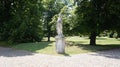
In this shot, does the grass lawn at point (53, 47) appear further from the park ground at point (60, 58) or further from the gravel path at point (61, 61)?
the gravel path at point (61, 61)

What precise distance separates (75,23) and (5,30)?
9.13 meters

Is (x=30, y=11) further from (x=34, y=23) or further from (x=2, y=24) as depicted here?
(x=2, y=24)

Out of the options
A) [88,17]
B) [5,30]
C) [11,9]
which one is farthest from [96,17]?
[11,9]

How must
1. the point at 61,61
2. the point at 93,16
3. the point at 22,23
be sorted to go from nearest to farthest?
the point at 61,61, the point at 93,16, the point at 22,23

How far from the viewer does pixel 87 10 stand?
22.3 metres

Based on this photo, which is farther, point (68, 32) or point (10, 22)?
point (10, 22)

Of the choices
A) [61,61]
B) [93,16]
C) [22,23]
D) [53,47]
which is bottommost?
[61,61]

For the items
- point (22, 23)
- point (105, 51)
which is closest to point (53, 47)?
A: point (105, 51)

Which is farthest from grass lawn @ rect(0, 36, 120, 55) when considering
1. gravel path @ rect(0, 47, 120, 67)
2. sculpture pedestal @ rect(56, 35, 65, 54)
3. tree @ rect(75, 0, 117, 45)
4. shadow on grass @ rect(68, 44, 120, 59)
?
gravel path @ rect(0, 47, 120, 67)

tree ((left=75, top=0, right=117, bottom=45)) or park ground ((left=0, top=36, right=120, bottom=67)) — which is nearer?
park ground ((left=0, top=36, right=120, bottom=67))

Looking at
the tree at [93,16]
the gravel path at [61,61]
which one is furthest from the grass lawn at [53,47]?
the gravel path at [61,61]

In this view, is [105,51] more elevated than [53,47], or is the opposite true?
[53,47]

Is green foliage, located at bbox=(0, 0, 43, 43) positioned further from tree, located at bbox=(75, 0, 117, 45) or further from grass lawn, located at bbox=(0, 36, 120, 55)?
tree, located at bbox=(75, 0, 117, 45)

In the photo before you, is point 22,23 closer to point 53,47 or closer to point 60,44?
point 53,47
